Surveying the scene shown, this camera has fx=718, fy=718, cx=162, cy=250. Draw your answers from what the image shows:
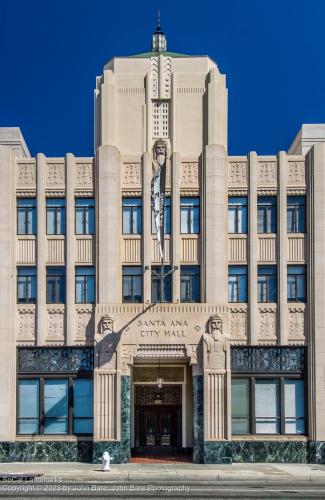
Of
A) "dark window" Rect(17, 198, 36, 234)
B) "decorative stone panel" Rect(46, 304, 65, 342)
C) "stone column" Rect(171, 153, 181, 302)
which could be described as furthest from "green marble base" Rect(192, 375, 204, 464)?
"dark window" Rect(17, 198, 36, 234)

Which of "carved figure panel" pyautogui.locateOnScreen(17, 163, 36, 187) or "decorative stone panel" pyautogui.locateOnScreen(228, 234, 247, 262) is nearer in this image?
"decorative stone panel" pyautogui.locateOnScreen(228, 234, 247, 262)

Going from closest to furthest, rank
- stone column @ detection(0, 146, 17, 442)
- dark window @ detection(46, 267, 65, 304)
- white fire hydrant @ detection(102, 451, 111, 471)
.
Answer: white fire hydrant @ detection(102, 451, 111, 471) < stone column @ detection(0, 146, 17, 442) < dark window @ detection(46, 267, 65, 304)

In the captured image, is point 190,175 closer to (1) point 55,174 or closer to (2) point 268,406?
(1) point 55,174

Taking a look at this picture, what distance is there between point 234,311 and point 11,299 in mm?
10095

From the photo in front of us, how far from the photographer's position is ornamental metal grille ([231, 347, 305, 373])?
32.2 m

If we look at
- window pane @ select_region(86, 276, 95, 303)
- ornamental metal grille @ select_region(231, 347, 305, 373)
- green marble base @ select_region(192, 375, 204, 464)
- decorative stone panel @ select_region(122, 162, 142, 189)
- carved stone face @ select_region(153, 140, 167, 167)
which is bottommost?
green marble base @ select_region(192, 375, 204, 464)

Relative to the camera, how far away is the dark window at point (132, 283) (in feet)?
107

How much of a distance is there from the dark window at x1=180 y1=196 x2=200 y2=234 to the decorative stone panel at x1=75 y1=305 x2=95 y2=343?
5661mm

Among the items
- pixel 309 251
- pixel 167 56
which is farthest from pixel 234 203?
pixel 167 56

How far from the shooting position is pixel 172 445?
112 ft

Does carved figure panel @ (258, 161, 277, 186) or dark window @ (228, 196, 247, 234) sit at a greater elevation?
carved figure panel @ (258, 161, 277, 186)

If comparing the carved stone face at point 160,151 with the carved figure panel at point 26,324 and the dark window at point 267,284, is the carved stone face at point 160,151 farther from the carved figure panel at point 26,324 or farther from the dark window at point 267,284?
the carved figure panel at point 26,324

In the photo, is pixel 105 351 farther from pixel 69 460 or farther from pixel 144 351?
pixel 69 460

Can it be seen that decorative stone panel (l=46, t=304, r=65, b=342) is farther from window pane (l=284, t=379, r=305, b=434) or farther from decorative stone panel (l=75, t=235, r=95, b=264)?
window pane (l=284, t=379, r=305, b=434)
